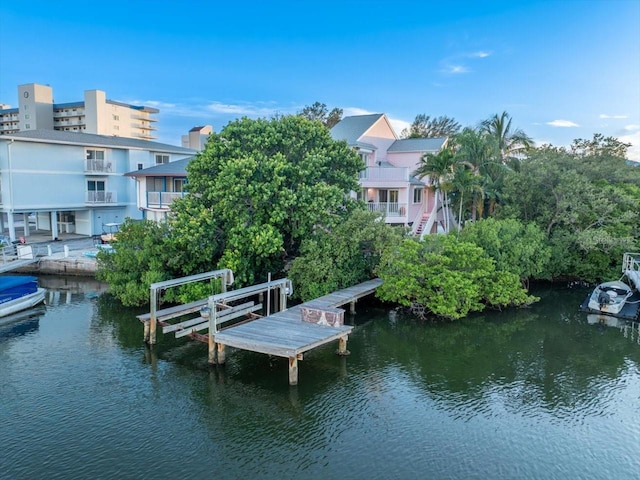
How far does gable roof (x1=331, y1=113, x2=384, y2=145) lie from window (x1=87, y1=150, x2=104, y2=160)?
→ 62.2 ft

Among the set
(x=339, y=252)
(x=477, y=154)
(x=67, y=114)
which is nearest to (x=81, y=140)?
(x=339, y=252)

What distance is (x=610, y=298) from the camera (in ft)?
70.9

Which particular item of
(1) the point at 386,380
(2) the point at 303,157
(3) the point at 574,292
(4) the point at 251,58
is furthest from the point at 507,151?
(1) the point at 386,380

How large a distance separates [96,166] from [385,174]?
22952mm

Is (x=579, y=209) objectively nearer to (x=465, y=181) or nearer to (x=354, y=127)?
(x=465, y=181)

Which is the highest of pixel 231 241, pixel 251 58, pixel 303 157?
pixel 251 58

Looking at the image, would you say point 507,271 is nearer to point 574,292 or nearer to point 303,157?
point 574,292

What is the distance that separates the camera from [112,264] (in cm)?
2311

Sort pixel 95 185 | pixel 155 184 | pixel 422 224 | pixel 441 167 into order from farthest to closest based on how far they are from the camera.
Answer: pixel 95 185, pixel 155 184, pixel 422 224, pixel 441 167

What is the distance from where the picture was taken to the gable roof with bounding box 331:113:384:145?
3284 centimetres

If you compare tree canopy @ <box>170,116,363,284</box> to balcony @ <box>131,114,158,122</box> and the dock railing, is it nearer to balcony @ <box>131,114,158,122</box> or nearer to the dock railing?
the dock railing

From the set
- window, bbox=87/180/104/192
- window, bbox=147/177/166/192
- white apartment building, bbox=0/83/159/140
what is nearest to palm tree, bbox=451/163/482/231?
window, bbox=147/177/166/192

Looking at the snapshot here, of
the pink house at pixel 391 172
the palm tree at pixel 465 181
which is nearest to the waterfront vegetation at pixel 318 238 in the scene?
the palm tree at pixel 465 181

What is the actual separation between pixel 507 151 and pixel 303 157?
1801 centimetres
